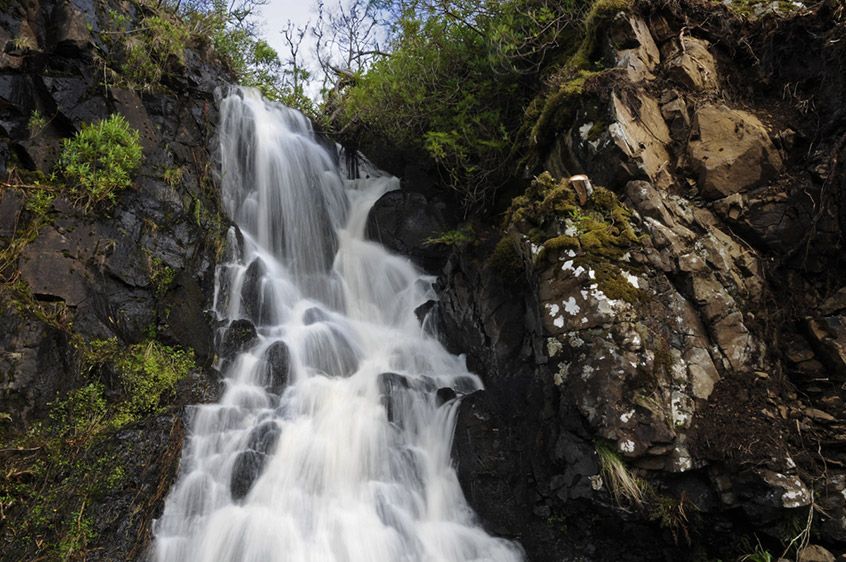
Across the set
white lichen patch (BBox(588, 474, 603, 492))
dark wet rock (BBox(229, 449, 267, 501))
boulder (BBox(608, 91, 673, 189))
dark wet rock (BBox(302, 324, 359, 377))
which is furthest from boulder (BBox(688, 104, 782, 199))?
dark wet rock (BBox(229, 449, 267, 501))

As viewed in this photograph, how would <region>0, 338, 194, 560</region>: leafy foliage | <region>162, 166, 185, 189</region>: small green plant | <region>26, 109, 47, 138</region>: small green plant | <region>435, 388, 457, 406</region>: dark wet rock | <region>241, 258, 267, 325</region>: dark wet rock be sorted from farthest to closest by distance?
<region>241, 258, 267, 325</region>: dark wet rock, <region>162, 166, 185, 189</region>: small green plant, <region>435, 388, 457, 406</region>: dark wet rock, <region>26, 109, 47, 138</region>: small green plant, <region>0, 338, 194, 560</region>: leafy foliage

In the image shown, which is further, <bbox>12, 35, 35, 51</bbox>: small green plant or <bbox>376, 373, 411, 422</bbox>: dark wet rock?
<bbox>376, 373, 411, 422</bbox>: dark wet rock

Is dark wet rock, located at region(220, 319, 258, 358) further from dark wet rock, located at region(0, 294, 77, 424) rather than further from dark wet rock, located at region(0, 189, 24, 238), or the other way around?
dark wet rock, located at region(0, 189, 24, 238)

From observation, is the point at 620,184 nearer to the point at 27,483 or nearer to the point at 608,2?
the point at 608,2

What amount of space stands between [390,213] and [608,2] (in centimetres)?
542

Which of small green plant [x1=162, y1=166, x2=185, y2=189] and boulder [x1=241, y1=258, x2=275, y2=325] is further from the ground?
small green plant [x1=162, y1=166, x2=185, y2=189]

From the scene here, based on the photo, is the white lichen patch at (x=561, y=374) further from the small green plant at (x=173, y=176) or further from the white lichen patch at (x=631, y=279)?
the small green plant at (x=173, y=176)

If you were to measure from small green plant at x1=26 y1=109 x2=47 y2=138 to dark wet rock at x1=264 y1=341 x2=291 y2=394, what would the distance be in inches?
159

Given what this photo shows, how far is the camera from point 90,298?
238 inches

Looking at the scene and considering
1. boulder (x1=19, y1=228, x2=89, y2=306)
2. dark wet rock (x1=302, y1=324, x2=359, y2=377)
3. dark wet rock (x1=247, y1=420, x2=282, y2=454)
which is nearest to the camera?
boulder (x1=19, y1=228, x2=89, y2=306)

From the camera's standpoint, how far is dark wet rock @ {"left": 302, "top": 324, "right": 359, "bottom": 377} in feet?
24.5

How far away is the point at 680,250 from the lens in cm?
546

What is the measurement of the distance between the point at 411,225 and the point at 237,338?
435cm

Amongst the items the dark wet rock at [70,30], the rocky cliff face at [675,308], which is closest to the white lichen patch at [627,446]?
the rocky cliff face at [675,308]
